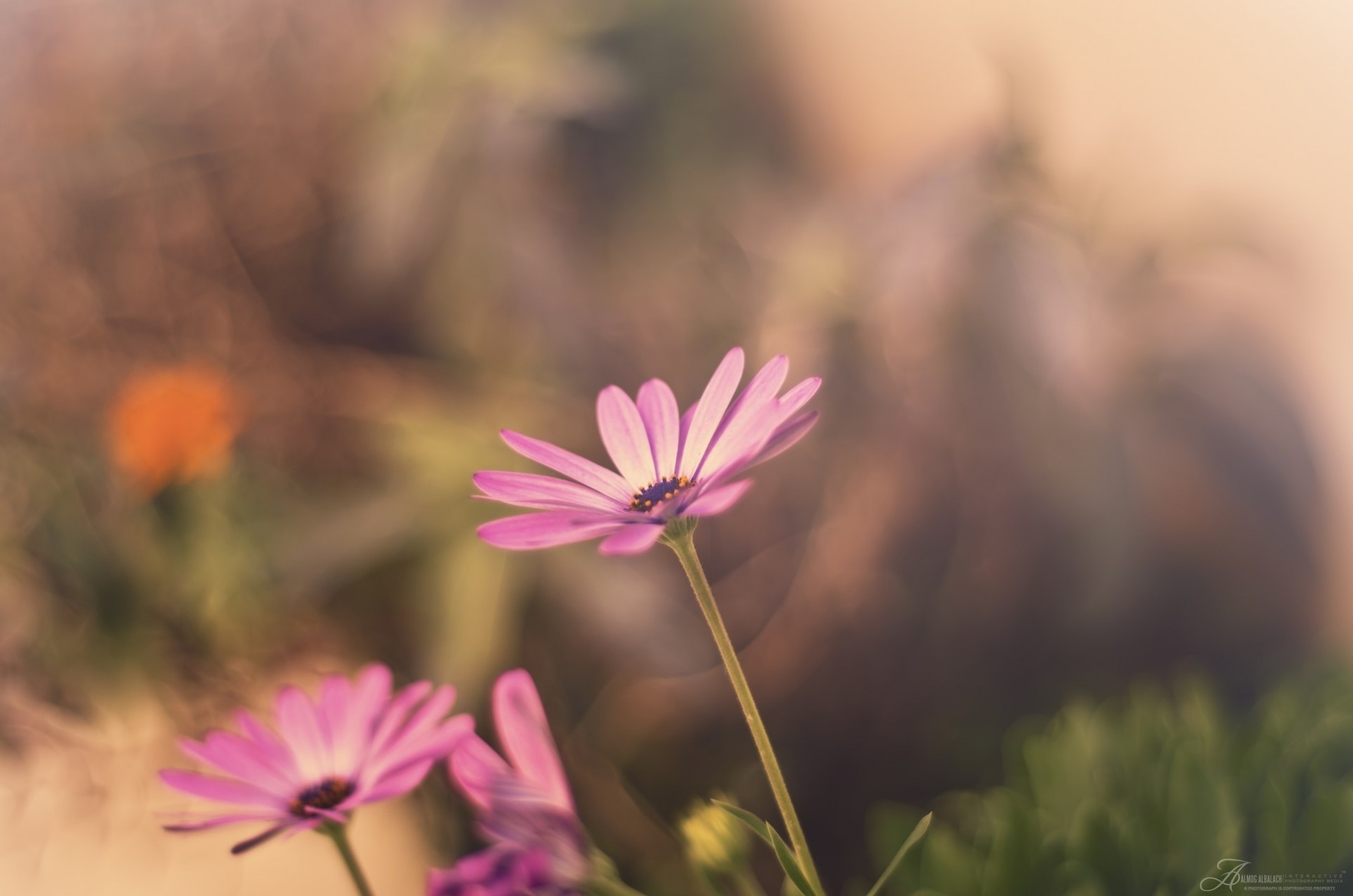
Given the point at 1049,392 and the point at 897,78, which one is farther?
the point at 897,78

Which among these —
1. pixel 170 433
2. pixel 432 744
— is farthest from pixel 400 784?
pixel 170 433

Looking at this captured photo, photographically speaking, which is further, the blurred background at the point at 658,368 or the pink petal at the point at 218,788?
the blurred background at the point at 658,368

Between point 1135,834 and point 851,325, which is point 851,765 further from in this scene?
point 1135,834

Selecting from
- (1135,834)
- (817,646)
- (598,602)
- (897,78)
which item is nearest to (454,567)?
(598,602)

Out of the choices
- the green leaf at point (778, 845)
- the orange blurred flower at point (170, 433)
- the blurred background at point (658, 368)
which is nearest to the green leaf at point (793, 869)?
the green leaf at point (778, 845)

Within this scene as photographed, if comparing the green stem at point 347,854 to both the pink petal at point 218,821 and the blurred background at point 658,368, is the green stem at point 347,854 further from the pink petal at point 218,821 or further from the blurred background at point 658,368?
the blurred background at point 658,368
